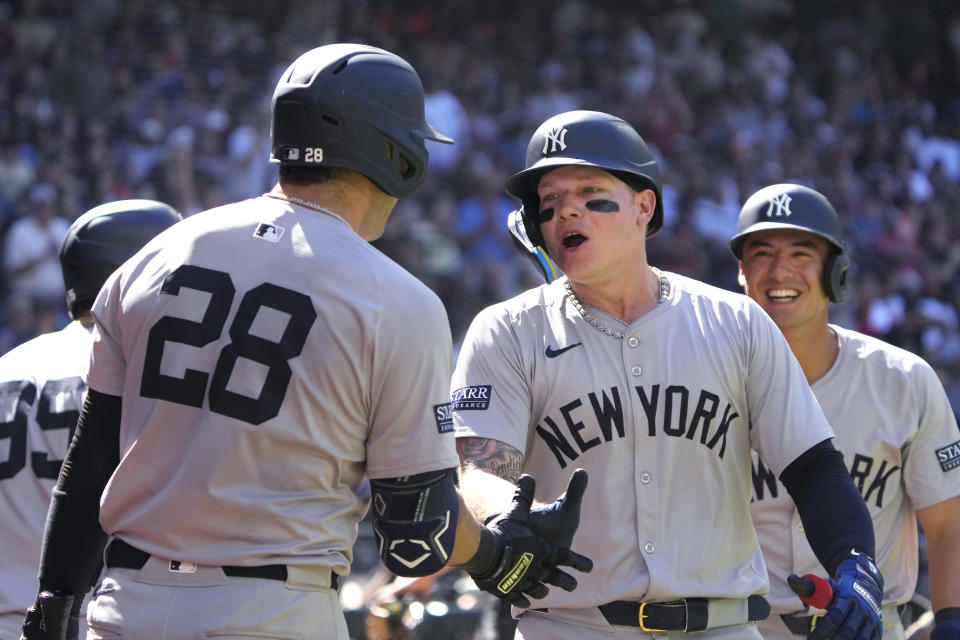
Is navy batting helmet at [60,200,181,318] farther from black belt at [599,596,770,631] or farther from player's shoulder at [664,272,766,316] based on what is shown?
black belt at [599,596,770,631]

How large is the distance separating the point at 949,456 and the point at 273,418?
285 cm

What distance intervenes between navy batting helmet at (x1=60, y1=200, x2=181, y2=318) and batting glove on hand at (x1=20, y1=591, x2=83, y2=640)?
1.51m

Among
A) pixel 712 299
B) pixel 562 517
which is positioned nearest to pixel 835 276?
pixel 712 299

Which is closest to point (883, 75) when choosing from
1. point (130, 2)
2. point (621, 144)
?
point (130, 2)

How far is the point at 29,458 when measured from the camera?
3775 mm

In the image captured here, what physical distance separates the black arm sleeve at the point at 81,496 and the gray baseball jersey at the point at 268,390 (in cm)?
13

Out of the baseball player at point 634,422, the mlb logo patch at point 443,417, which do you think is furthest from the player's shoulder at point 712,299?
the mlb logo patch at point 443,417

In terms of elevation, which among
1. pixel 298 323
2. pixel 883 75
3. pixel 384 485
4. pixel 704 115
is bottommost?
pixel 384 485

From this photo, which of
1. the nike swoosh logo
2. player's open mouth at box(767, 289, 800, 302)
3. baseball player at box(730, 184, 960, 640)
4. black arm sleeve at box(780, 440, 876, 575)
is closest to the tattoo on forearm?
the nike swoosh logo

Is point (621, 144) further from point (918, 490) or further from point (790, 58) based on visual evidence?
point (790, 58)

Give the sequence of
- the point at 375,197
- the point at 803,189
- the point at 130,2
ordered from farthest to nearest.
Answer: the point at 130,2
the point at 803,189
the point at 375,197

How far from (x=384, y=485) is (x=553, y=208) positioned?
1409 millimetres

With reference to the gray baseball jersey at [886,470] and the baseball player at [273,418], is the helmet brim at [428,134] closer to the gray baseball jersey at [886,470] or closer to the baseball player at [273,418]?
the baseball player at [273,418]

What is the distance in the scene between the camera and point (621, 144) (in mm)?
3826
